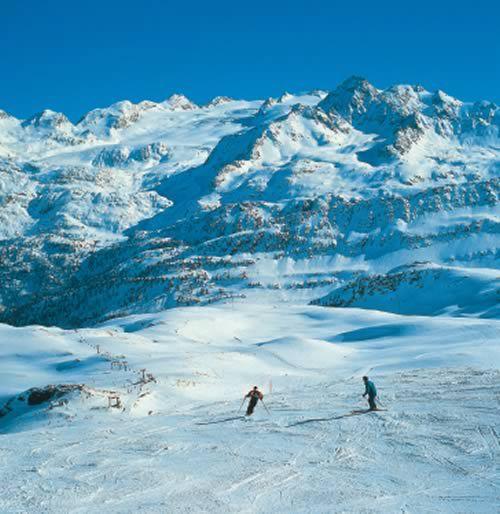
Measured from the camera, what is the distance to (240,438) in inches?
1003

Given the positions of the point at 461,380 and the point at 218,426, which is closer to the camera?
the point at 218,426

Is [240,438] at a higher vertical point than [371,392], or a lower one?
lower

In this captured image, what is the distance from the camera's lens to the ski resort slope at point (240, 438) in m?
18.3

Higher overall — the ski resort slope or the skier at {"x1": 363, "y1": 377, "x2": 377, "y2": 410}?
the skier at {"x1": 363, "y1": 377, "x2": 377, "y2": 410}

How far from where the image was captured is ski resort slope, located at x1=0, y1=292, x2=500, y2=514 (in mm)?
18266

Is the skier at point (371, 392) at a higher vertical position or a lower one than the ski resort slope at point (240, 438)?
higher

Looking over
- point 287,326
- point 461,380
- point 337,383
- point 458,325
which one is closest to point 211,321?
point 287,326

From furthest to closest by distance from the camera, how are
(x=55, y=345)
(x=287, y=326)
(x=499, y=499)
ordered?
(x=287, y=326), (x=55, y=345), (x=499, y=499)

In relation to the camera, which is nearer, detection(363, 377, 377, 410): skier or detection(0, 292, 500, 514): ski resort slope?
detection(0, 292, 500, 514): ski resort slope

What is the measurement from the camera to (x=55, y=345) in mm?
61500

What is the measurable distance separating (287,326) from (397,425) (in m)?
85.3

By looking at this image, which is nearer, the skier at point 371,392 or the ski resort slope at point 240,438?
the ski resort slope at point 240,438

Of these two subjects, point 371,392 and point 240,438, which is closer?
point 240,438

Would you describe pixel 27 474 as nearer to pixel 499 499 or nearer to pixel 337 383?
pixel 499 499
